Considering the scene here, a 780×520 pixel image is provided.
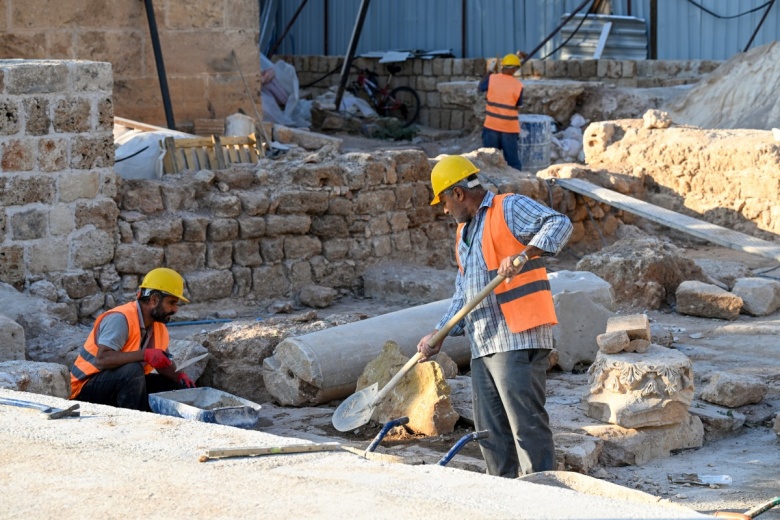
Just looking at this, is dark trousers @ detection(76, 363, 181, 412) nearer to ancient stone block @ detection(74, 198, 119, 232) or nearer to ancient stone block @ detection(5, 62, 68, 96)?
ancient stone block @ detection(74, 198, 119, 232)

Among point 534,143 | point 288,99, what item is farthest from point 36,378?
point 288,99

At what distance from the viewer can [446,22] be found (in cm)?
2136

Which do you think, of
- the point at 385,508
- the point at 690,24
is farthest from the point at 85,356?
the point at 690,24

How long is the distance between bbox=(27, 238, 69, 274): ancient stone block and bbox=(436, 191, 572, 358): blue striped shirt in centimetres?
418

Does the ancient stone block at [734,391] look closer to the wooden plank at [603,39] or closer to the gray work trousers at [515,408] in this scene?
the gray work trousers at [515,408]

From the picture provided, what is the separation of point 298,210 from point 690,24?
1046 cm

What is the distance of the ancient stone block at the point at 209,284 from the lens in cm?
922

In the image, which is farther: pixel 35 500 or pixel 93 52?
pixel 93 52

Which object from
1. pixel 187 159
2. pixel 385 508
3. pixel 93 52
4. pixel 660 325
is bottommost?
pixel 660 325

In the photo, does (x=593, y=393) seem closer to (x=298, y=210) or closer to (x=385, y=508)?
(x=385, y=508)

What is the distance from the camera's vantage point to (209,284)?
932 centimetres

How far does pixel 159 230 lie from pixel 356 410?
10.4ft

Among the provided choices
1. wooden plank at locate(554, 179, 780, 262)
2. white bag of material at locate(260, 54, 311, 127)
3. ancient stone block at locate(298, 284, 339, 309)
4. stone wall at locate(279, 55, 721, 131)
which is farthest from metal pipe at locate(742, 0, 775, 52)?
ancient stone block at locate(298, 284, 339, 309)

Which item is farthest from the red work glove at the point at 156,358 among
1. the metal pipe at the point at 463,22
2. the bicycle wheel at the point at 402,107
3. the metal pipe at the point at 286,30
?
the metal pipe at the point at 286,30
